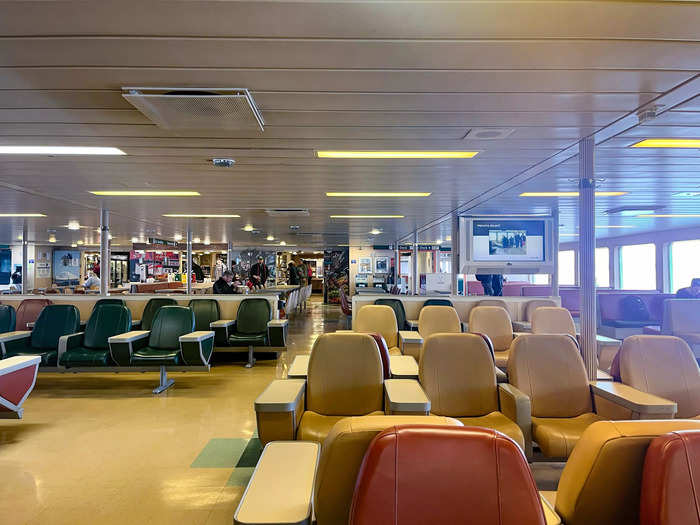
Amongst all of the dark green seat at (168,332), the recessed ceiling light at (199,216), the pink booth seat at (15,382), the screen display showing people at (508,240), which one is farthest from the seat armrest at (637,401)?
the recessed ceiling light at (199,216)

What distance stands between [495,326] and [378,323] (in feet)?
4.64

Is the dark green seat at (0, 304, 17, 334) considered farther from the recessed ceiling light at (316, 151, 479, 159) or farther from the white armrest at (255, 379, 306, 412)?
the white armrest at (255, 379, 306, 412)

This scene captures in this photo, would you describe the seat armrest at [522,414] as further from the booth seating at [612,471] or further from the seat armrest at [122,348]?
the seat armrest at [122,348]

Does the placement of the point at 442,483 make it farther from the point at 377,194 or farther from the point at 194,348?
the point at 377,194

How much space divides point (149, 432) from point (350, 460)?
3225mm

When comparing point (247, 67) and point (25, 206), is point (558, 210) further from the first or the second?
point (25, 206)

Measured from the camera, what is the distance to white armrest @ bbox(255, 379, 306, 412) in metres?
2.26

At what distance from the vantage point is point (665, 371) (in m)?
2.72

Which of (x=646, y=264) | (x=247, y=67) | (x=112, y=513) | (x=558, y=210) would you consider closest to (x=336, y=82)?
(x=247, y=67)

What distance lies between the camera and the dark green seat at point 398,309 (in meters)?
5.93

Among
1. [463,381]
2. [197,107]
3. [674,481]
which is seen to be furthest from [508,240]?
[674,481]

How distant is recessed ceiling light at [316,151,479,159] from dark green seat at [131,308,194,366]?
106 inches

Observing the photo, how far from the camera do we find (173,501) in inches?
98.5

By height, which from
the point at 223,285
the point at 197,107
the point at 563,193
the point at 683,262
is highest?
the point at 563,193
